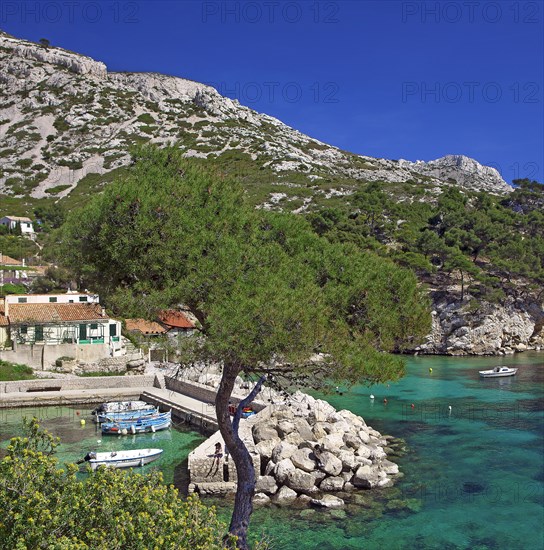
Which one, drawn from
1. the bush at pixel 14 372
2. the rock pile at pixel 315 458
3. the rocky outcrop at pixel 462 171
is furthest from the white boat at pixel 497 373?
the rocky outcrop at pixel 462 171

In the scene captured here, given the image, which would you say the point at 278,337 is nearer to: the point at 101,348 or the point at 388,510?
the point at 388,510

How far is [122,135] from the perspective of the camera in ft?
324

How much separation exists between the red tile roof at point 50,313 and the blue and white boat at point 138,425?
11.2 meters

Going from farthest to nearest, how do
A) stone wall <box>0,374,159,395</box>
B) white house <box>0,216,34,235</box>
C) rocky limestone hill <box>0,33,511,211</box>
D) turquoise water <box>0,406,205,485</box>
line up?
rocky limestone hill <box>0,33,511,211</box>
white house <box>0,216,34,235</box>
stone wall <box>0,374,159,395</box>
turquoise water <box>0,406,205,485</box>

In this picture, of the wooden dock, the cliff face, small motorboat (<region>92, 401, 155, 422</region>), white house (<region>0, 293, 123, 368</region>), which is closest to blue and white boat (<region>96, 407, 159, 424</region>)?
small motorboat (<region>92, 401, 155, 422</region>)

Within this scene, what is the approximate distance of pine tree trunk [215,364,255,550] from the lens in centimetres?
997

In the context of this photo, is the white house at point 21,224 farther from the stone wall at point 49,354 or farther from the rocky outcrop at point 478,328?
the rocky outcrop at point 478,328

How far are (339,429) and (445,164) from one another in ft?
479

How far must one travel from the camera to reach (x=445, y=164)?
505 ft

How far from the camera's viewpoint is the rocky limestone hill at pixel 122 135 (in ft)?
287

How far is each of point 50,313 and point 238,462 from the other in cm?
2879

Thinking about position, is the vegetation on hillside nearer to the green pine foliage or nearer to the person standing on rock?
the person standing on rock

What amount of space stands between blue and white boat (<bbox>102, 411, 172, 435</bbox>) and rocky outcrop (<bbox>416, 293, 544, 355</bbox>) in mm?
33399

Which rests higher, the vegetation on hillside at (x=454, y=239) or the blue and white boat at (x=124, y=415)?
the vegetation on hillside at (x=454, y=239)
